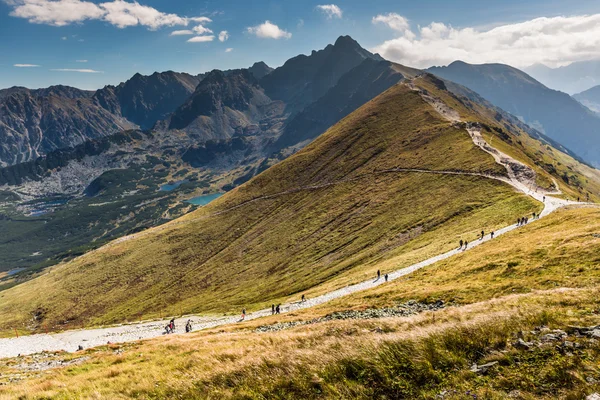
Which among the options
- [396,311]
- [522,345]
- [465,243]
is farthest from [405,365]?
[465,243]

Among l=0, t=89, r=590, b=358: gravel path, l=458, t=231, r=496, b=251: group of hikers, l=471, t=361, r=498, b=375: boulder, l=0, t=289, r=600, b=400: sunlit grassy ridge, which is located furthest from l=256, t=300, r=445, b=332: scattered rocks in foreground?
l=458, t=231, r=496, b=251: group of hikers

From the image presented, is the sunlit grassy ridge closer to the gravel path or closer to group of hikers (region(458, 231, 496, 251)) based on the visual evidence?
the gravel path

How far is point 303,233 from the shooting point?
12925 centimetres

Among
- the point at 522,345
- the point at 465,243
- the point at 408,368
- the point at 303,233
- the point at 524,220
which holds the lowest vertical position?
the point at 303,233

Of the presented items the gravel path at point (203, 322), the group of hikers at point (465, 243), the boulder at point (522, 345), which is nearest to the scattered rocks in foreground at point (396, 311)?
the boulder at point (522, 345)

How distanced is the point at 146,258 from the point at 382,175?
123 metres

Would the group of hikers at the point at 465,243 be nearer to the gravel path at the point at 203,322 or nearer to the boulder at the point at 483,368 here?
the gravel path at the point at 203,322

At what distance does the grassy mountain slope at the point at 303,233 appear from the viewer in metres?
88.8

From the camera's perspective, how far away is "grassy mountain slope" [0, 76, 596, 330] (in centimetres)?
8875

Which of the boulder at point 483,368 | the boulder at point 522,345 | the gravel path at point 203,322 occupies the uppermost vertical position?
the boulder at point 522,345

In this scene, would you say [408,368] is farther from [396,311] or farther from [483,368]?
[396,311]

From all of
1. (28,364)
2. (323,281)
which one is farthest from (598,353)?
(323,281)

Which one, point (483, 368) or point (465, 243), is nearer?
point (483, 368)

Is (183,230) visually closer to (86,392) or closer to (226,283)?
(226,283)
